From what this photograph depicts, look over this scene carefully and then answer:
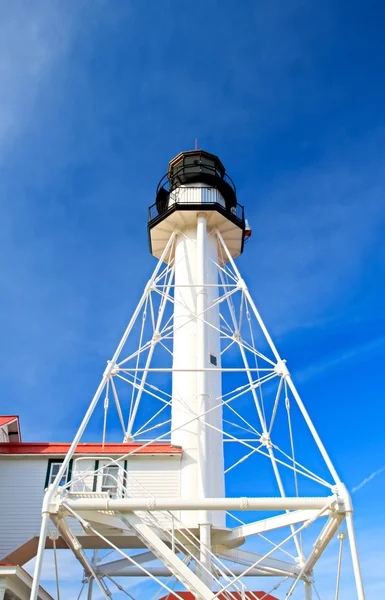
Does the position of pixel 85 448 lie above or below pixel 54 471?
above

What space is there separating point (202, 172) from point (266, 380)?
9748 mm

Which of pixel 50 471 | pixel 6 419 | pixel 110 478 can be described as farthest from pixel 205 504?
pixel 6 419

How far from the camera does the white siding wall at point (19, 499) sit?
1681 centimetres

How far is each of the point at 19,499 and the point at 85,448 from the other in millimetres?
2477

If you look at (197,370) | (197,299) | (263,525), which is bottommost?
(263,525)

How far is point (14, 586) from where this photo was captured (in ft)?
46.8

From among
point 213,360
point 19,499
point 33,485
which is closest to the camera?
point 19,499

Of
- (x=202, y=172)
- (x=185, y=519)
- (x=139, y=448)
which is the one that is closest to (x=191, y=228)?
(x=202, y=172)

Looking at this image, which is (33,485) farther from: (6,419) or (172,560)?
(172,560)

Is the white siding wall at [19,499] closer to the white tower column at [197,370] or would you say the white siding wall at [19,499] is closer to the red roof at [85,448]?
the red roof at [85,448]

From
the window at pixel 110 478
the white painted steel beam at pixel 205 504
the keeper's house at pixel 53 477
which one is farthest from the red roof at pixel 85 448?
the white painted steel beam at pixel 205 504

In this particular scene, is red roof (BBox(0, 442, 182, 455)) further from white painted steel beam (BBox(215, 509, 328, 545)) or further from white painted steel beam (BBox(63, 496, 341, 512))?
white painted steel beam (BBox(63, 496, 341, 512))

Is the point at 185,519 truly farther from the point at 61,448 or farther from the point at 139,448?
the point at 61,448

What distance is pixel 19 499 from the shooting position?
57.4ft
